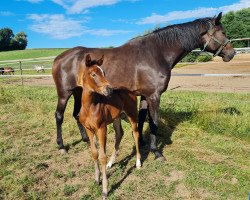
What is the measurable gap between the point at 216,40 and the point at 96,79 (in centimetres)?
258

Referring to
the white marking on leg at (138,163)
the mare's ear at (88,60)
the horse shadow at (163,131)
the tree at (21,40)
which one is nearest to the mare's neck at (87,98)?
the mare's ear at (88,60)

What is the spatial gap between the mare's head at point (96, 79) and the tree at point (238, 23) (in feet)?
137

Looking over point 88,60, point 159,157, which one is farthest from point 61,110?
point 88,60

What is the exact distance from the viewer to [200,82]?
1356 centimetres

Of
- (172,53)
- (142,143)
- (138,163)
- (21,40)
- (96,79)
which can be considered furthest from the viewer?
(21,40)

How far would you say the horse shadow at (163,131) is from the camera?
4839 millimetres

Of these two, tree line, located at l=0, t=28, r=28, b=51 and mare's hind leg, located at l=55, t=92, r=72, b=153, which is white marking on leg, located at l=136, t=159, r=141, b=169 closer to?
mare's hind leg, located at l=55, t=92, r=72, b=153

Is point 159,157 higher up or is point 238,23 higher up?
point 238,23

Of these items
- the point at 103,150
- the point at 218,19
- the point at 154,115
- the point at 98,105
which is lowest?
the point at 103,150

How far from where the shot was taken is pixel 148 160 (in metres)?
5.09

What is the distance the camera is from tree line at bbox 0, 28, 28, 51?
3108 inches

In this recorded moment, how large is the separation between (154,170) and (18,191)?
6.51 feet

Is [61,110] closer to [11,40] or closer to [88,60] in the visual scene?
[88,60]

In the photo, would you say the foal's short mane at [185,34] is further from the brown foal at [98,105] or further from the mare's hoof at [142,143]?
the mare's hoof at [142,143]
